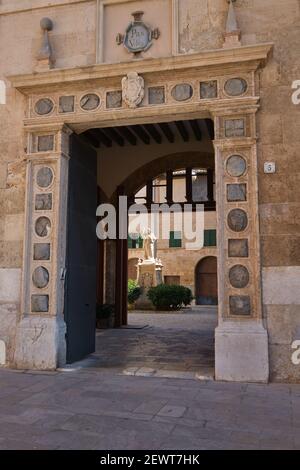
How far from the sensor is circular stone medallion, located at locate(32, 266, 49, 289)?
5703 millimetres

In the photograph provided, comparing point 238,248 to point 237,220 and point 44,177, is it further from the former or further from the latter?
point 44,177

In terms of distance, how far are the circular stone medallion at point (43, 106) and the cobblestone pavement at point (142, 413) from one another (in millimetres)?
3504

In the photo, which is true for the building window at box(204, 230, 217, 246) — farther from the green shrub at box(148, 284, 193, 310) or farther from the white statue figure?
the green shrub at box(148, 284, 193, 310)

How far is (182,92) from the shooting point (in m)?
5.54

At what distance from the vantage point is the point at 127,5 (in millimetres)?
5918

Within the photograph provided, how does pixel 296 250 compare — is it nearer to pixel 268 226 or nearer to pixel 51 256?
pixel 268 226

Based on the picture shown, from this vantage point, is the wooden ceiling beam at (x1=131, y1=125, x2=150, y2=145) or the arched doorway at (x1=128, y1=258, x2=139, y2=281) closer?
the wooden ceiling beam at (x1=131, y1=125, x2=150, y2=145)

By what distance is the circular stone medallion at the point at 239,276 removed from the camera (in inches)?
201

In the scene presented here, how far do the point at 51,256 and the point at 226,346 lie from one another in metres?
2.53

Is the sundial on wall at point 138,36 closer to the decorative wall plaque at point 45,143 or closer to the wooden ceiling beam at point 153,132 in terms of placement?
the decorative wall plaque at point 45,143

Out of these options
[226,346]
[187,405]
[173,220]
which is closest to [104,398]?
[187,405]

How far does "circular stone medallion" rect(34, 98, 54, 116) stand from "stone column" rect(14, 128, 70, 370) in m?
0.30

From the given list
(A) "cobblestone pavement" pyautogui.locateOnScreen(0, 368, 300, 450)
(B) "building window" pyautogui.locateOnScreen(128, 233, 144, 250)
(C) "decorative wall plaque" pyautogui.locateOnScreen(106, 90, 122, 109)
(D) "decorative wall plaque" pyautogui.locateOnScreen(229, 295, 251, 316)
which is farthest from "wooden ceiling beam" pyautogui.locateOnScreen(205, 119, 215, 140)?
(B) "building window" pyautogui.locateOnScreen(128, 233, 144, 250)

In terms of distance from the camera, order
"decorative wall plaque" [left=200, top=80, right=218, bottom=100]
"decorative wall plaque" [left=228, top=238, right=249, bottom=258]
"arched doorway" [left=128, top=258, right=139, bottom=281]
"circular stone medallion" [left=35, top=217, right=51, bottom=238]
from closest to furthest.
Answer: "decorative wall plaque" [left=228, top=238, right=249, bottom=258]
"decorative wall plaque" [left=200, top=80, right=218, bottom=100]
"circular stone medallion" [left=35, top=217, right=51, bottom=238]
"arched doorway" [left=128, top=258, right=139, bottom=281]
